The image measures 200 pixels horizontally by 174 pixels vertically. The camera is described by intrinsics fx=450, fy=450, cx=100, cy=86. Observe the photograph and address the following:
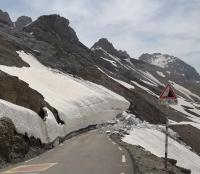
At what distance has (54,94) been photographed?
Answer: 51.6 m

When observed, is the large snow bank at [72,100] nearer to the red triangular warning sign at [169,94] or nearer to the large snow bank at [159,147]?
the large snow bank at [159,147]

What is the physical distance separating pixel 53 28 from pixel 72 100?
8150 centimetres

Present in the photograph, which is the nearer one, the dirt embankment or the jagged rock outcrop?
the dirt embankment

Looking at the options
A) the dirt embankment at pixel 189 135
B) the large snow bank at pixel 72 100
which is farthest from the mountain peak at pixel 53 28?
the dirt embankment at pixel 189 135

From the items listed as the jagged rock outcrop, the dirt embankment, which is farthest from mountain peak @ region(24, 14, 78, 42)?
the dirt embankment

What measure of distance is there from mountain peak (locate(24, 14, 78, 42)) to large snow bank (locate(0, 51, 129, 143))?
4412cm

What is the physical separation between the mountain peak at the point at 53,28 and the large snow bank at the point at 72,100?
44.1 m

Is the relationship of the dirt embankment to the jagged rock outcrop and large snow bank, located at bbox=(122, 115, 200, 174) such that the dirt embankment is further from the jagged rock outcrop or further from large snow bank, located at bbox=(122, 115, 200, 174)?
the jagged rock outcrop

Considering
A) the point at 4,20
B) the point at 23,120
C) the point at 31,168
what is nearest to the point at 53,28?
the point at 4,20

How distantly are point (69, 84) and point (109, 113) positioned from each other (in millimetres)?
7383

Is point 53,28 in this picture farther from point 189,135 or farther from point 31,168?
point 31,168

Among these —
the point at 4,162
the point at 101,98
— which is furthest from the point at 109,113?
the point at 4,162

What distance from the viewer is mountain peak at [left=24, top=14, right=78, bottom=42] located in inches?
4877

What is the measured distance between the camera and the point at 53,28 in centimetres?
13262
